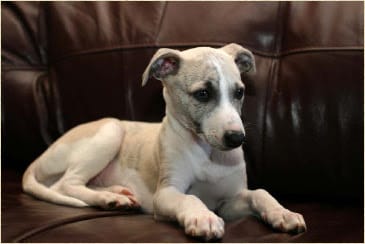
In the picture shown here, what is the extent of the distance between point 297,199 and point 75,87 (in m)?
1.12

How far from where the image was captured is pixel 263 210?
1553mm

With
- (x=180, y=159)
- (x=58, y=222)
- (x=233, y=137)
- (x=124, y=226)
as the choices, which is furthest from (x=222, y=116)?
(x=58, y=222)

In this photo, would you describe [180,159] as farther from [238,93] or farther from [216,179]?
[238,93]

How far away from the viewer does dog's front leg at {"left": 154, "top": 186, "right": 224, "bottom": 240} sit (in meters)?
1.33

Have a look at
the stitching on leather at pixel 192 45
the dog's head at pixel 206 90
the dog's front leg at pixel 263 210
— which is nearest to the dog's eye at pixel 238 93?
the dog's head at pixel 206 90

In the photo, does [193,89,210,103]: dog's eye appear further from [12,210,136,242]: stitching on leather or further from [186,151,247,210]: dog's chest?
[12,210,136,242]: stitching on leather

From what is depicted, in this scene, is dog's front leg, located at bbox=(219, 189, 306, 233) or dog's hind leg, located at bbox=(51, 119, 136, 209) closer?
dog's front leg, located at bbox=(219, 189, 306, 233)

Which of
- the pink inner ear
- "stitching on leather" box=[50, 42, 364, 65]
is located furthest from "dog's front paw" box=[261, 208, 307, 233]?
"stitching on leather" box=[50, 42, 364, 65]

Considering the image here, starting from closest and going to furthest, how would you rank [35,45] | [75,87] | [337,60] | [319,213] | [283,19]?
[319,213]
[337,60]
[283,19]
[75,87]
[35,45]

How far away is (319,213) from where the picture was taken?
5.63ft

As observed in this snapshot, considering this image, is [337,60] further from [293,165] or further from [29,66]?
[29,66]

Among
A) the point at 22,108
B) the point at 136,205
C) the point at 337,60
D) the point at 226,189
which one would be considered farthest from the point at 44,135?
the point at 337,60

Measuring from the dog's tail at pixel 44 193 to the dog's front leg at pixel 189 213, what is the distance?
12.6 inches

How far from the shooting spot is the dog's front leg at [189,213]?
1.33 meters
